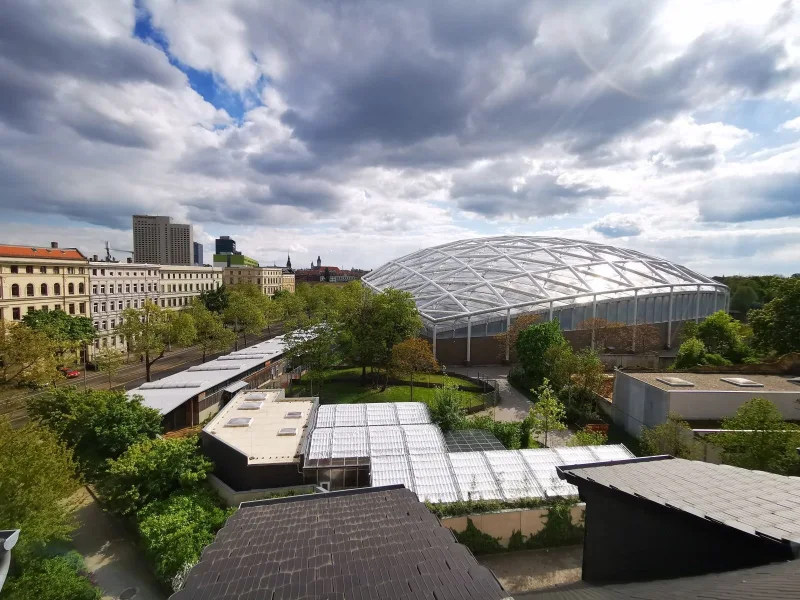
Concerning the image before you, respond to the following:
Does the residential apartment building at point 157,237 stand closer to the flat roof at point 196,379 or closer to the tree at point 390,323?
the flat roof at point 196,379

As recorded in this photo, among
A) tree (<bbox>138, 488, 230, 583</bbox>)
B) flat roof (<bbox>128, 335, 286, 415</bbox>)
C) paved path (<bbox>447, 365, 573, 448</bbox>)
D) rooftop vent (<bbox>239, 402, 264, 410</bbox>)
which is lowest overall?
paved path (<bbox>447, 365, 573, 448</bbox>)

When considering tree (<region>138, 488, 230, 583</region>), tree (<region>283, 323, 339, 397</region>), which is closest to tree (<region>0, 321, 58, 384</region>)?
tree (<region>283, 323, 339, 397</region>)

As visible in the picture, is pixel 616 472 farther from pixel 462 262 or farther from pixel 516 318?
pixel 462 262

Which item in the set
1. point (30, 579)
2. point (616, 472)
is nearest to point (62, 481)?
point (30, 579)

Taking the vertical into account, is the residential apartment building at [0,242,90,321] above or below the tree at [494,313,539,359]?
above

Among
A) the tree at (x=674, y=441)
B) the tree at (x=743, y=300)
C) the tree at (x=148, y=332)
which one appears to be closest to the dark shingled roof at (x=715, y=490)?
the tree at (x=674, y=441)

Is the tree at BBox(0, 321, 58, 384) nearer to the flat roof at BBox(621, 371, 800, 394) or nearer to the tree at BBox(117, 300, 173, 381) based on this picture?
the tree at BBox(117, 300, 173, 381)
